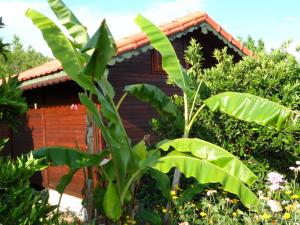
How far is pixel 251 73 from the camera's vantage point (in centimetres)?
687

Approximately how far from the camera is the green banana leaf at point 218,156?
517 centimetres

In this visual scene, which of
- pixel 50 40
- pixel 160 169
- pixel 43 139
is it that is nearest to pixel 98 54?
pixel 50 40

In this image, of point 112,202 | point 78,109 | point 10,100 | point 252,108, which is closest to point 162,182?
point 112,202

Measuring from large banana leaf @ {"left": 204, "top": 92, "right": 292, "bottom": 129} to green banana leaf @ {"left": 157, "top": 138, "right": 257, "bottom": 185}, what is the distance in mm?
658

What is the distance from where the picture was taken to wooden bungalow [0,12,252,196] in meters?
8.95

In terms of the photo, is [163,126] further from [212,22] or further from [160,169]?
[212,22]

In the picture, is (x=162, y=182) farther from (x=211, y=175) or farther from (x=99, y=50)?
(x=99, y=50)

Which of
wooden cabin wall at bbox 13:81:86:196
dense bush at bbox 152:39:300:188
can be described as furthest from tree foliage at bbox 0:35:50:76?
dense bush at bbox 152:39:300:188

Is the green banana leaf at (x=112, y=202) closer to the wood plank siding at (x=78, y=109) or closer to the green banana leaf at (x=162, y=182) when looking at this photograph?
the green banana leaf at (x=162, y=182)

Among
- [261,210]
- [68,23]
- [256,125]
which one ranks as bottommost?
[261,210]

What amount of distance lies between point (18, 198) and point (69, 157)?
4.76ft

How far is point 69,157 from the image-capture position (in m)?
5.48

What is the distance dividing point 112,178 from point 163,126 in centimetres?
213

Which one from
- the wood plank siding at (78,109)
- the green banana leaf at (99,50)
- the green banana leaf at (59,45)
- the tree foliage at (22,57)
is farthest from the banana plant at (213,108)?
the tree foliage at (22,57)
